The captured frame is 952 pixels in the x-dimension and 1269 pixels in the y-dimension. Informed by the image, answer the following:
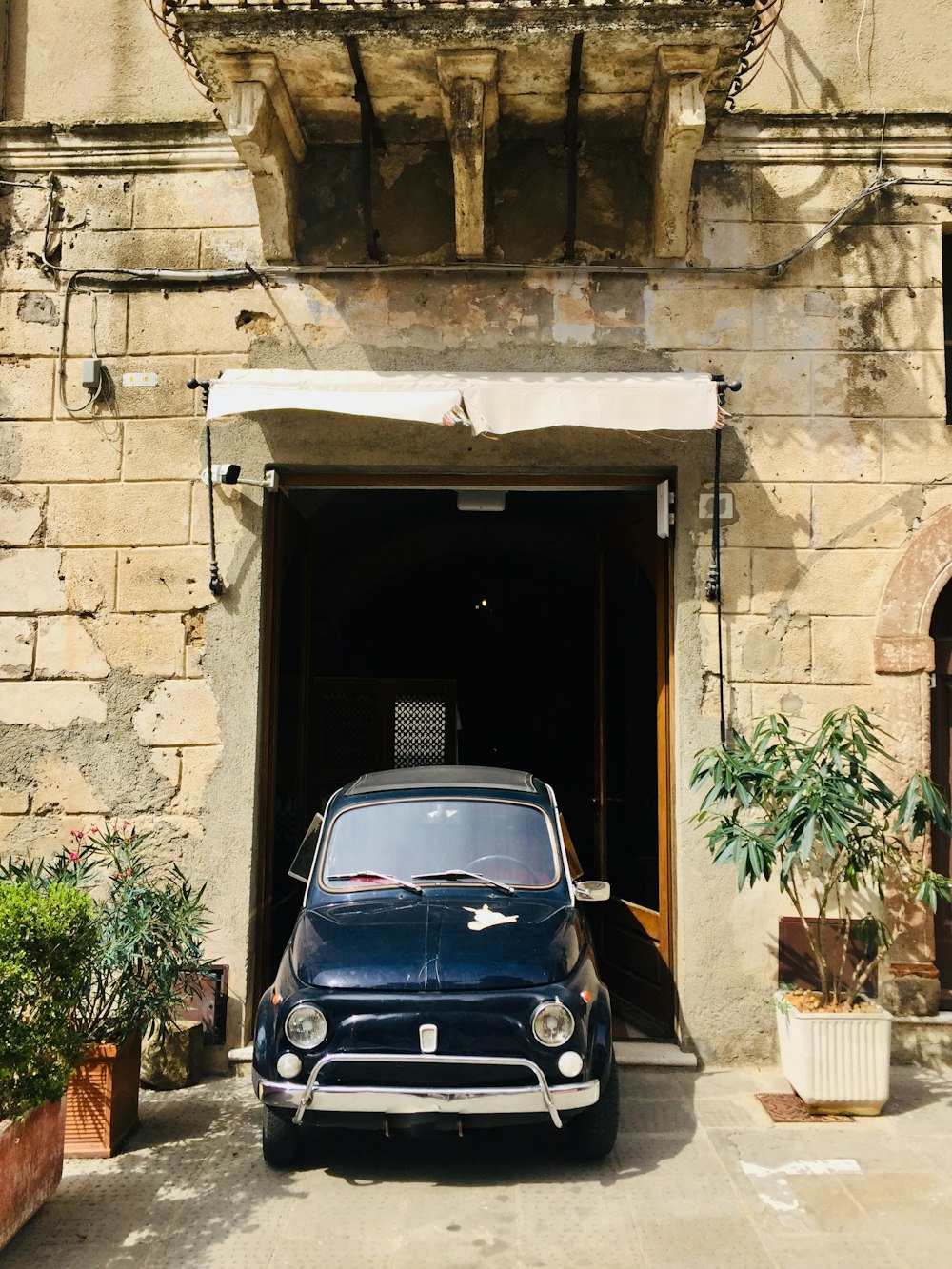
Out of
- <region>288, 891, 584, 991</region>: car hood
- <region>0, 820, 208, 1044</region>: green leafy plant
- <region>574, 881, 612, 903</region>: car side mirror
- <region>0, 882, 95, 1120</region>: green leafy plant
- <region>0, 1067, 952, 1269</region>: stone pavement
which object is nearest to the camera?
<region>0, 882, 95, 1120</region>: green leafy plant

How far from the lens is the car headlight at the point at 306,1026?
433 centimetres

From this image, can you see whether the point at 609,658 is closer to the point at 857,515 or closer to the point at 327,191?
the point at 857,515

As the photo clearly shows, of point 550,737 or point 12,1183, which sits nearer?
point 12,1183

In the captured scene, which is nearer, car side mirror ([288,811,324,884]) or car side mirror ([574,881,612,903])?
car side mirror ([574,881,612,903])

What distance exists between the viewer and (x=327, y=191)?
6.75 m

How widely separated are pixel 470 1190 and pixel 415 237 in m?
5.53

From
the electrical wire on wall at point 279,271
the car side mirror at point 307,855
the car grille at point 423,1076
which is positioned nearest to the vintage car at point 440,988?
the car grille at point 423,1076

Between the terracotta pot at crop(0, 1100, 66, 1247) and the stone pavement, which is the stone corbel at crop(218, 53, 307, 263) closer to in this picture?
the terracotta pot at crop(0, 1100, 66, 1247)

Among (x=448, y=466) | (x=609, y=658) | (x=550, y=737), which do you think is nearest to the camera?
(x=448, y=466)

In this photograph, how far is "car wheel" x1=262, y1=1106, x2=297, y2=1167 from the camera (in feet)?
15.0

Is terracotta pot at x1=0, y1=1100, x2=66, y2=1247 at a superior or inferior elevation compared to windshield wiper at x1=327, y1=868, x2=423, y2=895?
inferior

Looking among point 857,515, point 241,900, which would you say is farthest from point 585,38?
point 241,900

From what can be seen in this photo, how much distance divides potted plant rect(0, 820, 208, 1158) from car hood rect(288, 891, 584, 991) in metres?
0.73

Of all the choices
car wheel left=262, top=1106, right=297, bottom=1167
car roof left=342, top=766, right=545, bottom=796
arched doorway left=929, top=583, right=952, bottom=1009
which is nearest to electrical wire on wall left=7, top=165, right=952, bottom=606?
arched doorway left=929, top=583, right=952, bottom=1009
